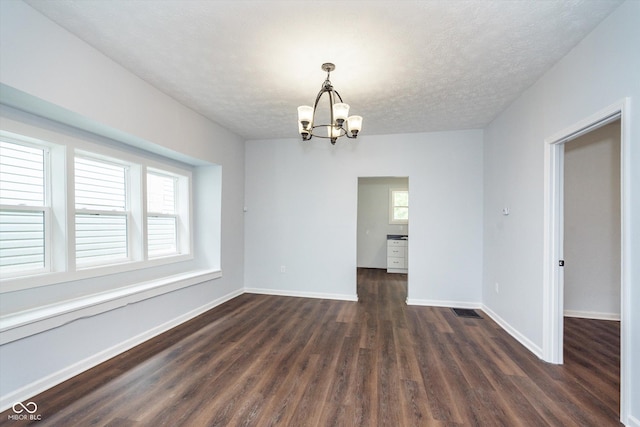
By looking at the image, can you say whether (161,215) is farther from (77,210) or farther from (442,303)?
(442,303)

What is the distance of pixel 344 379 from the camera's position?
7.72ft

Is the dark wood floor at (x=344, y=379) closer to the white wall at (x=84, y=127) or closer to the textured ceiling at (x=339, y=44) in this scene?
the white wall at (x=84, y=127)

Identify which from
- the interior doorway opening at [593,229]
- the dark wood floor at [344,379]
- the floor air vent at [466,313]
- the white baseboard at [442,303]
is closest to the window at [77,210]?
the dark wood floor at [344,379]

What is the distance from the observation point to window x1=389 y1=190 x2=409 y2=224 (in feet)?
24.8

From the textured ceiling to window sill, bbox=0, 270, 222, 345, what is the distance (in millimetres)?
2166

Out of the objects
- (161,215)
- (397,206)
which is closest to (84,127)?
(161,215)

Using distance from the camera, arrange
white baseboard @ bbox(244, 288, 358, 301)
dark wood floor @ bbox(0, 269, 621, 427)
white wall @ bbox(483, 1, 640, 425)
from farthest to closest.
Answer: white baseboard @ bbox(244, 288, 358, 301) < dark wood floor @ bbox(0, 269, 621, 427) < white wall @ bbox(483, 1, 640, 425)

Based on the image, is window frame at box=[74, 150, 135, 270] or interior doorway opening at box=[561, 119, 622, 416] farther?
interior doorway opening at box=[561, 119, 622, 416]

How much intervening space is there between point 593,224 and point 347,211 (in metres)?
3.28

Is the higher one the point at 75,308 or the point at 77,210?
the point at 77,210

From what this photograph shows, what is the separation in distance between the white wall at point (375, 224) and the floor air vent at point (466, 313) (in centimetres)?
343

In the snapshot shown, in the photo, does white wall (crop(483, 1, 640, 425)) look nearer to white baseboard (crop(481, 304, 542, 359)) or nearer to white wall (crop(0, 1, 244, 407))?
white baseboard (crop(481, 304, 542, 359))

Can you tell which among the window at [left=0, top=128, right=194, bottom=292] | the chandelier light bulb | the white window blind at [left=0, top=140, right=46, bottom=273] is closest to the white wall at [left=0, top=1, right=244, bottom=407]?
the window at [left=0, top=128, right=194, bottom=292]

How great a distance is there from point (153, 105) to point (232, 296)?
3054 millimetres
